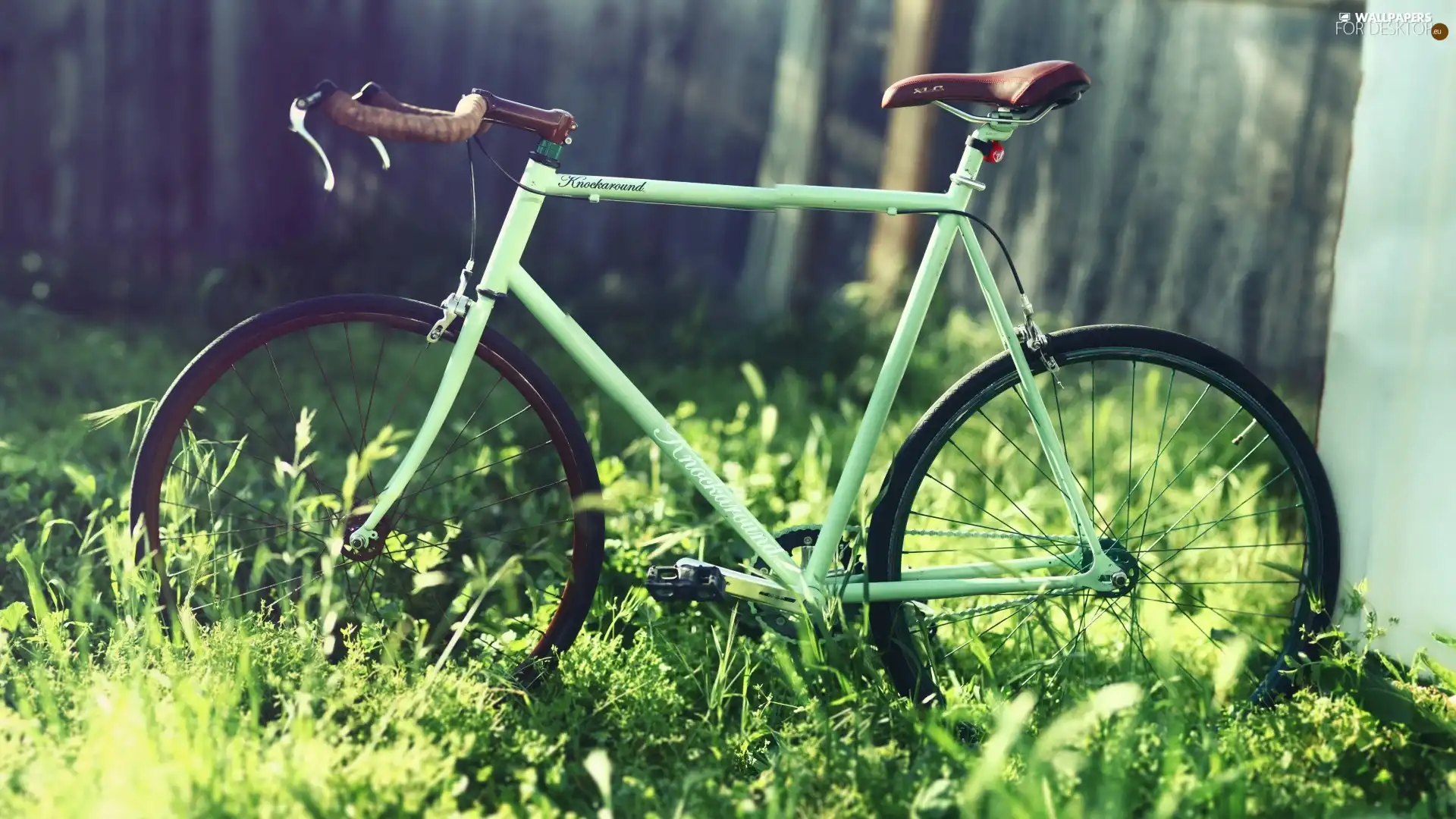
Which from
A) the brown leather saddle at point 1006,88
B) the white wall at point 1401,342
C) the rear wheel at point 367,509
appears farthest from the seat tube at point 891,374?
the white wall at point 1401,342

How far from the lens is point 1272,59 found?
5.00m

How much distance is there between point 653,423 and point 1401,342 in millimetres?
1745

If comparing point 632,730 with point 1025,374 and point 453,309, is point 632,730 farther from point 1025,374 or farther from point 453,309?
point 1025,374

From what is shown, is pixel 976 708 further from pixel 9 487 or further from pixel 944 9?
pixel 944 9

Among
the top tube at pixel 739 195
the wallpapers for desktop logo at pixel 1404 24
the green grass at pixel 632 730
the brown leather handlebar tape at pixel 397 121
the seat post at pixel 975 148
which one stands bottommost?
the green grass at pixel 632 730

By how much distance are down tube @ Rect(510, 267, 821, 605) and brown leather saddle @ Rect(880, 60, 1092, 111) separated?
0.78 meters

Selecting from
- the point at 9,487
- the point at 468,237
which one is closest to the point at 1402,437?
the point at 9,487

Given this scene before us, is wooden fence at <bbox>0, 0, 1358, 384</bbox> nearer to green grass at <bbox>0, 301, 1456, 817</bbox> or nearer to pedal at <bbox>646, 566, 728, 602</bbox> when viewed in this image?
green grass at <bbox>0, 301, 1456, 817</bbox>

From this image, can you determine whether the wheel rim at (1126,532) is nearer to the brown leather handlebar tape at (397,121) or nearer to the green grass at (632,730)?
the green grass at (632,730)

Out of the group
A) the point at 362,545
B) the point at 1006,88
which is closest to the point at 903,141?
the point at 1006,88

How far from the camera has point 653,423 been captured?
2602 mm

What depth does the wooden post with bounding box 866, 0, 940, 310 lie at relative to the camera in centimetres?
534

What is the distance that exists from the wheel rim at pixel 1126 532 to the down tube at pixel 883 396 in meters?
0.12

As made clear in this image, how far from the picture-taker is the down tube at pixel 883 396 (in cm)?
254
